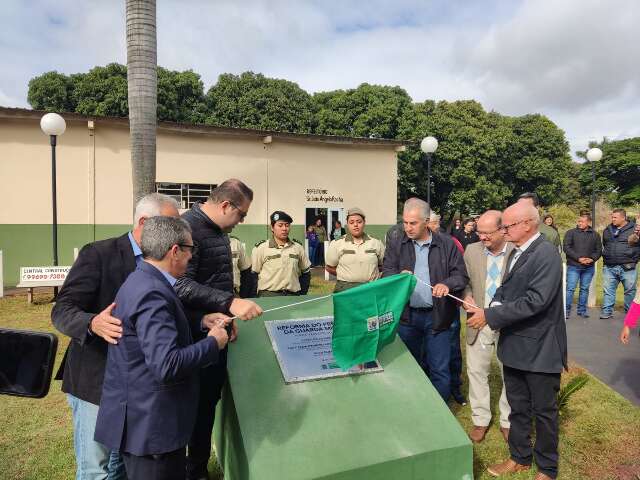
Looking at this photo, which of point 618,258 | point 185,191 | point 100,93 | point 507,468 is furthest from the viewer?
point 100,93

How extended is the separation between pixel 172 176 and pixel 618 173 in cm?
5303

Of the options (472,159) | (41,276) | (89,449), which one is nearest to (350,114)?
(472,159)

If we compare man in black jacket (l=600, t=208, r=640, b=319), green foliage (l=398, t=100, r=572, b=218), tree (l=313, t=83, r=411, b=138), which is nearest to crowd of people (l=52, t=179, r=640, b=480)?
man in black jacket (l=600, t=208, r=640, b=319)

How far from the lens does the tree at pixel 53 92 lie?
79.4 feet

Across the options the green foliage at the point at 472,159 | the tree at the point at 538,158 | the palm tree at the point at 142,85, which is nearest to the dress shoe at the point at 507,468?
the palm tree at the point at 142,85

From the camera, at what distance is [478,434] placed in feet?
13.0

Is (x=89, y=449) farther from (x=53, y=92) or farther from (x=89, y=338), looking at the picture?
(x=53, y=92)

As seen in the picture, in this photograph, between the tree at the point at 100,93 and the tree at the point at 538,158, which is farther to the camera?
the tree at the point at 538,158

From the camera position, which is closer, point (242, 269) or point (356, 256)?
point (356, 256)

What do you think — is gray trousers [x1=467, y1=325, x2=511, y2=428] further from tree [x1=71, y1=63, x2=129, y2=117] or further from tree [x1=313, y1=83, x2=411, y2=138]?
tree [x1=71, y1=63, x2=129, y2=117]

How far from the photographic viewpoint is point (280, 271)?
5.40m

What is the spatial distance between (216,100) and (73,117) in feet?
51.2

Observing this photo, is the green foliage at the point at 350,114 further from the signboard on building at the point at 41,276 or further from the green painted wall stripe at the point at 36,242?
the signboard on building at the point at 41,276

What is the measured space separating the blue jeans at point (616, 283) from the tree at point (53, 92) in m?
26.3
